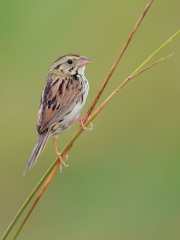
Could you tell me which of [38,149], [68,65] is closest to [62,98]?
[68,65]

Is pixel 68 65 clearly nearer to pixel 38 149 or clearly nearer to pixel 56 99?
pixel 56 99

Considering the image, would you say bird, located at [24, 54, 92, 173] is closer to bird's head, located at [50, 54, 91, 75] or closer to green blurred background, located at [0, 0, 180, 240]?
bird's head, located at [50, 54, 91, 75]

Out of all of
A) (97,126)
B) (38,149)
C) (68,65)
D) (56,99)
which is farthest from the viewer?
(97,126)

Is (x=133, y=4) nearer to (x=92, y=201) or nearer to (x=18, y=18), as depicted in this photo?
(x=18, y=18)

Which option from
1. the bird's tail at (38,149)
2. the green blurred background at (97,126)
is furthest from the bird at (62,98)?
the green blurred background at (97,126)

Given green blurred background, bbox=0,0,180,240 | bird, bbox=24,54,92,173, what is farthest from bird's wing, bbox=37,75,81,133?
green blurred background, bbox=0,0,180,240

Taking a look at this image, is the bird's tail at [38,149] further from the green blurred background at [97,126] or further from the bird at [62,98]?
the green blurred background at [97,126]
